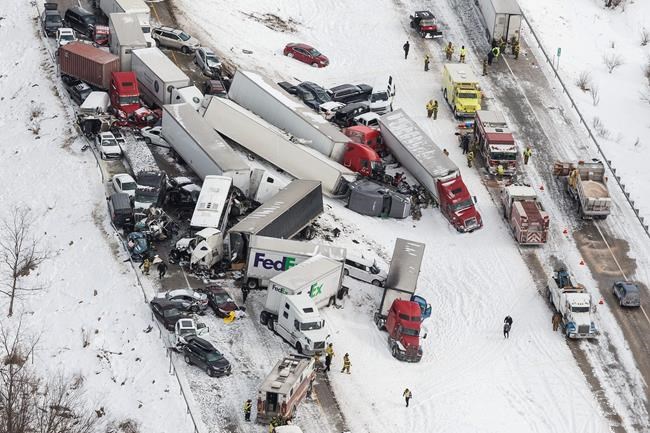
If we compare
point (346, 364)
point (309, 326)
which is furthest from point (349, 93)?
point (346, 364)

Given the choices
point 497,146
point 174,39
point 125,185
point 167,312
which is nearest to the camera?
point 167,312

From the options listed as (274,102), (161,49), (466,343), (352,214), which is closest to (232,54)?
(161,49)

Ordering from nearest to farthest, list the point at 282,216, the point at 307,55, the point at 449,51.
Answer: the point at 282,216
the point at 307,55
the point at 449,51

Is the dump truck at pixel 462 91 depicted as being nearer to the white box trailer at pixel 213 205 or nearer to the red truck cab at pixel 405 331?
the white box trailer at pixel 213 205

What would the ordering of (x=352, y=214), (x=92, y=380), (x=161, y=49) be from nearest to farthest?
(x=92, y=380) < (x=352, y=214) < (x=161, y=49)

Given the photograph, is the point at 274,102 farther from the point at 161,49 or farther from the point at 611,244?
Answer: the point at 611,244

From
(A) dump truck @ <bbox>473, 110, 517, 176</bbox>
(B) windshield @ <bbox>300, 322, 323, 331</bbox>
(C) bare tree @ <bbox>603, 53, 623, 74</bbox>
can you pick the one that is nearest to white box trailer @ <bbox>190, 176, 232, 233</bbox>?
(B) windshield @ <bbox>300, 322, 323, 331</bbox>

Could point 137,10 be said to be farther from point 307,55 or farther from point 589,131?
point 589,131

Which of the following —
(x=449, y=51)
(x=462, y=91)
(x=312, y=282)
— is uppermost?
(x=312, y=282)

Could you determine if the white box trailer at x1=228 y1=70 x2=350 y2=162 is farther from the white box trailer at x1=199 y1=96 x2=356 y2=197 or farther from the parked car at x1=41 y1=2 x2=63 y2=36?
the parked car at x1=41 y1=2 x2=63 y2=36
